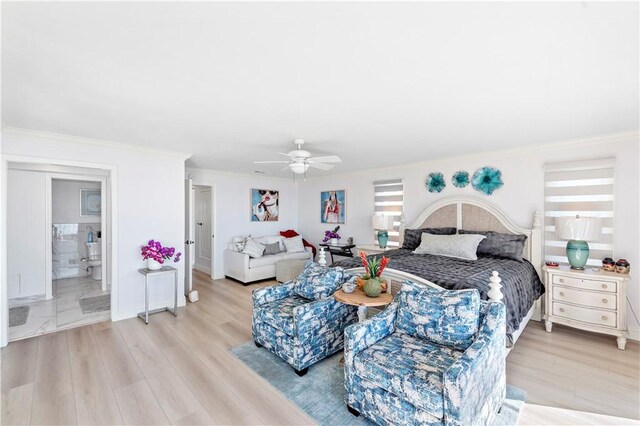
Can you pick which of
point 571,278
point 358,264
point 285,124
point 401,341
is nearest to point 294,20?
point 285,124

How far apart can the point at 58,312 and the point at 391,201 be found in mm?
5453

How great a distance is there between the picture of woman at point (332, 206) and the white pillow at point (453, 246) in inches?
96.5

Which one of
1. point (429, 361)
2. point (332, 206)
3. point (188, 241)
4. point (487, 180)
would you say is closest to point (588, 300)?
point (487, 180)

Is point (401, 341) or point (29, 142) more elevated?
point (29, 142)

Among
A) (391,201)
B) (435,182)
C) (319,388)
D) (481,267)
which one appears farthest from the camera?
→ (391,201)

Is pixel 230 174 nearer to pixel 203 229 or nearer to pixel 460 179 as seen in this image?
pixel 203 229

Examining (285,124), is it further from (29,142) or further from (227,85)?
(29,142)

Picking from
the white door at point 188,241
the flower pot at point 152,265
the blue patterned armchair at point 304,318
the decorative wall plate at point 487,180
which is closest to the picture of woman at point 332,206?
the decorative wall plate at point 487,180

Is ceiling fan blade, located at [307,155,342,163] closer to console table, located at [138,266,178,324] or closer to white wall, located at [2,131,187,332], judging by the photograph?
A: white wall, located at [2,131,187,332]

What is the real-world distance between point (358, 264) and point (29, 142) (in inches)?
157

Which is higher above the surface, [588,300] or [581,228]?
[581,228]

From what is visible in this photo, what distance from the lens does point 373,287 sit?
251cm

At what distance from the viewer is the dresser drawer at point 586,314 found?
308 cm

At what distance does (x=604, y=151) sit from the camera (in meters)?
3.47
